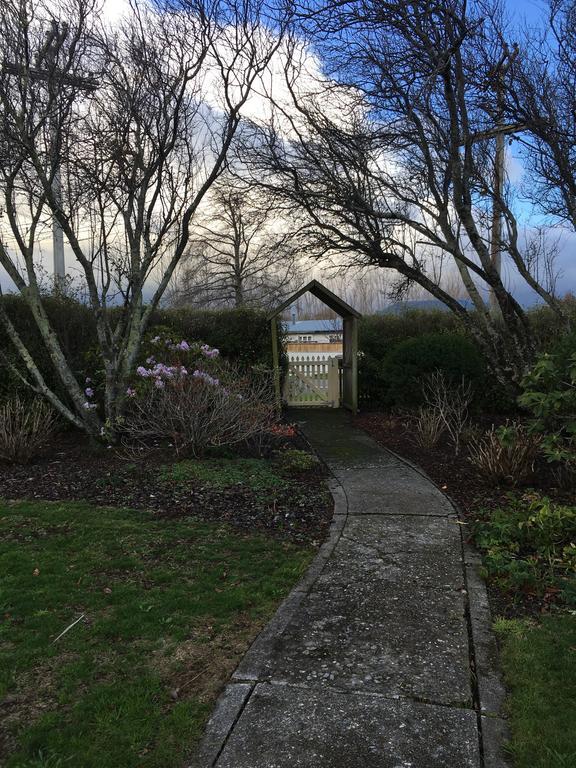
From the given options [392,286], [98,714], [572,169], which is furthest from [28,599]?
[392,286]

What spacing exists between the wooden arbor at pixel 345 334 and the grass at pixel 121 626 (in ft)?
21.6

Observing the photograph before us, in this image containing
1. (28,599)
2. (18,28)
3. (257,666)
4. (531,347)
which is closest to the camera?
(257,666)

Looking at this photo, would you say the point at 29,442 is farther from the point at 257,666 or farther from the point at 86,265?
the point at 257,666

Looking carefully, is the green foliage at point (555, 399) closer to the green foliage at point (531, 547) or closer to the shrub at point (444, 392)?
the green foliage at point (531, 547)

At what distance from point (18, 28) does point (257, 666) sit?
23.6 feet

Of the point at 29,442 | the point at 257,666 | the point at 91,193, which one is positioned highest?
the point at 91,193

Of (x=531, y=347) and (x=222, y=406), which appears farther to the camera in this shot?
(x=531, y=347)

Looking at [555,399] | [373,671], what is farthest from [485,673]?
[555,399]

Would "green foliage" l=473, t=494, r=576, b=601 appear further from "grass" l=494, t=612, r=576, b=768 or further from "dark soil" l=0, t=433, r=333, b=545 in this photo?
"dark soil" l=0, t=433, r=333, b=545

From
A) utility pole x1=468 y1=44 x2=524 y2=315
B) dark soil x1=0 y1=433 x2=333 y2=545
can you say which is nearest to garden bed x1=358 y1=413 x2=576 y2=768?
dark soil x1=0 y1=433 x2=333 y2=545

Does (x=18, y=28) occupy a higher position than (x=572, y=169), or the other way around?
(x=18, y=28)

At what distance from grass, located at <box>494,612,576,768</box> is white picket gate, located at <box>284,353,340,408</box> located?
9831 mm

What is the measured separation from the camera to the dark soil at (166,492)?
5.18 meters

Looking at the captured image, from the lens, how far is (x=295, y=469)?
6.72m
